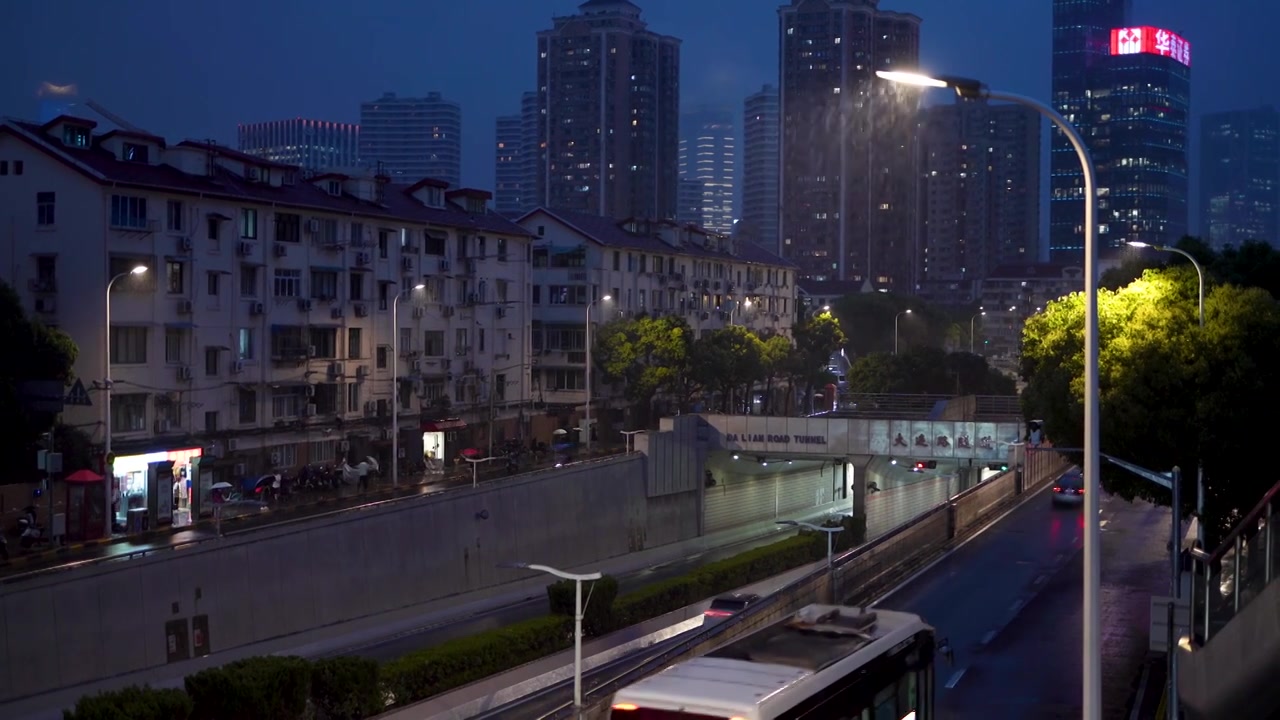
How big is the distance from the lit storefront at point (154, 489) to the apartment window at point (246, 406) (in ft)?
12.5

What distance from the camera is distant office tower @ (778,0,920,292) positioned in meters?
180

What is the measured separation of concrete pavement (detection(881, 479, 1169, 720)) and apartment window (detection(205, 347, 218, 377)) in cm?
2507

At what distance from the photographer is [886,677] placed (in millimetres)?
15891

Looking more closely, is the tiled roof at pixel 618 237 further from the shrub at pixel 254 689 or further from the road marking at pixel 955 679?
the shrub at pixel 254 689

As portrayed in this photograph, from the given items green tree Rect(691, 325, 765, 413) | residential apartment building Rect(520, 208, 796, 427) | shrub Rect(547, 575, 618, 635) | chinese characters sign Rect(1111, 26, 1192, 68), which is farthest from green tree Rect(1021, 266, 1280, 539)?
chinese characters sign Rect(1111, 26, 1192, 68)

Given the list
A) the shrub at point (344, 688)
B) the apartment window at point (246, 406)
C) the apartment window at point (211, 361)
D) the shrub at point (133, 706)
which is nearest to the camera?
the shrub at point (133, 706)

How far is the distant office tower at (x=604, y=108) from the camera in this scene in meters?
181

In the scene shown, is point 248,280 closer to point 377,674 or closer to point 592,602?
point 592,602

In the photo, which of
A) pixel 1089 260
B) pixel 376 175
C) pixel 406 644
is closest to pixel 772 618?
pixel 406 644

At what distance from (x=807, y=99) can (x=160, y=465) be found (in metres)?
155

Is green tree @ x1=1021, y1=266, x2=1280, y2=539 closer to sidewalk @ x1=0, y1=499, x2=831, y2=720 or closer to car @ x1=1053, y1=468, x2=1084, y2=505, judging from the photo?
sidewalk @ x1=0, y1=499, x2=831, y2=720

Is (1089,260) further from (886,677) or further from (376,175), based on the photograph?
(376,175)

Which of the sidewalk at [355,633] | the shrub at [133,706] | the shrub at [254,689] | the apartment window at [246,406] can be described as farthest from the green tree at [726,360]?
the shrub at [133,706]

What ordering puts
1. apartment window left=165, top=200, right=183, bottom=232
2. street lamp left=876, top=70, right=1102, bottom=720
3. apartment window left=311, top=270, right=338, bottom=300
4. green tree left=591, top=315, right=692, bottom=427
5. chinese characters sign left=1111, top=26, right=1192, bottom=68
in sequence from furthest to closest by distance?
1. chinese characters sign left=1111, top=26, right=1192, bottom=68
2. green tree left=591, top=315, right=692, bottom=427
3. apartment window left=311, top=270, right=338, bottom=300
4. apartment window left=165, top=200, right=183, bottom=232
5. street lamp left=876, top=70, right=1102, bottom=720
